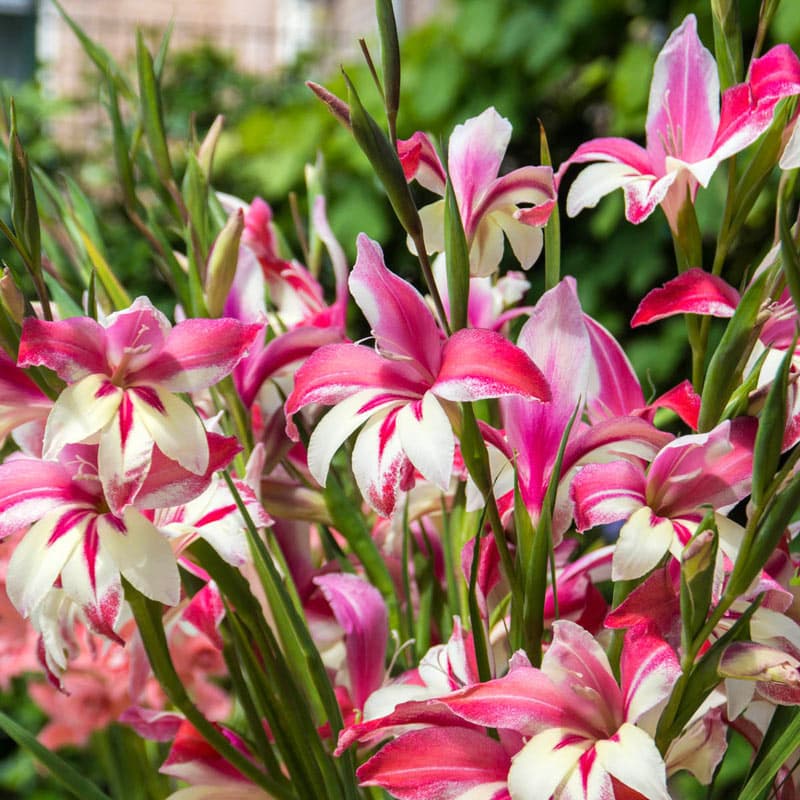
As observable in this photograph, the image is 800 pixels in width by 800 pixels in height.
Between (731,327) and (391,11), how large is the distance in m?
0.11

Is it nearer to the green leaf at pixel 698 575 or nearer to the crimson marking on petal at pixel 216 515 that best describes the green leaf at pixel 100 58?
the crimson marking on petal at pixel 216 515

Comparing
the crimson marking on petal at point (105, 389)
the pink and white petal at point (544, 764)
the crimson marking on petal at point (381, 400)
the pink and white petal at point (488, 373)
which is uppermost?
the pink and white petal at point (488, 373)

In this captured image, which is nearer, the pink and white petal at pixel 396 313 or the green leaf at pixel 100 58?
the pink and white petal at pixel 396 313

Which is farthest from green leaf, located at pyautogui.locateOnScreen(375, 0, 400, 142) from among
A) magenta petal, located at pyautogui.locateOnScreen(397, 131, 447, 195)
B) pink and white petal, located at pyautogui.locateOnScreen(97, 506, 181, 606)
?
pink and white petal, located at pyautogui.locateOnScreen(97, 506, 181, 606)

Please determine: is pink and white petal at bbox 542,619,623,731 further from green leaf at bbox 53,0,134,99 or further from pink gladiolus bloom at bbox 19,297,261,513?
green leaf at bbox 53,0,134,99

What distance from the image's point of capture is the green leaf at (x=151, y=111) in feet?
1.33

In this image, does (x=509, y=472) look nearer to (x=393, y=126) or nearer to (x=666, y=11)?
(x=393, y=126)

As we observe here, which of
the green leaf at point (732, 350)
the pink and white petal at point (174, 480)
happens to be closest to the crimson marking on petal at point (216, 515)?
the pink and white petal at point (174, 480)

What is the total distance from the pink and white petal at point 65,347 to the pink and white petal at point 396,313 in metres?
0.06

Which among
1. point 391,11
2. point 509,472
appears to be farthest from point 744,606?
point 391,11

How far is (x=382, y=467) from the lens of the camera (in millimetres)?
275

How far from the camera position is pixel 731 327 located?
27 cm

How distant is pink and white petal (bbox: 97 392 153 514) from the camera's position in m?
0.27

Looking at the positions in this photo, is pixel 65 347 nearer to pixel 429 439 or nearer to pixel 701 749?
pixel 429 439
